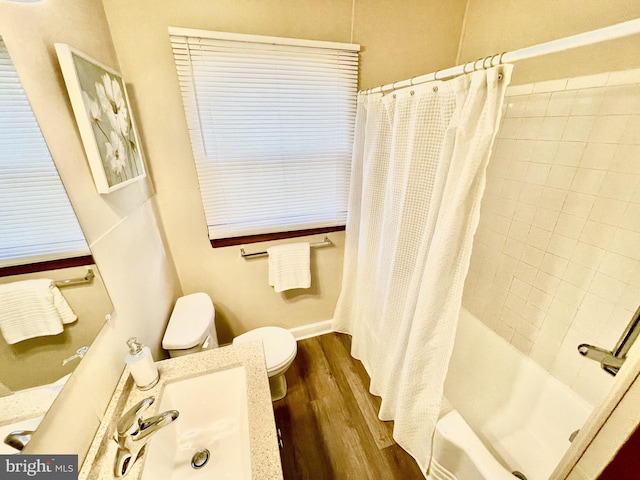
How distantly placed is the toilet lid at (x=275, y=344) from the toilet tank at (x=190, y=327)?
0.19 meters

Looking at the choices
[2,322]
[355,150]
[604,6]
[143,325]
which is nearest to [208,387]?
[143,325]

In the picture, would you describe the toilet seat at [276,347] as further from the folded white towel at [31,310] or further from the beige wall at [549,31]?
the beige wall at [549,31]

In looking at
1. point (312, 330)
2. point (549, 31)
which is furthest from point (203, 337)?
point (549, 31)

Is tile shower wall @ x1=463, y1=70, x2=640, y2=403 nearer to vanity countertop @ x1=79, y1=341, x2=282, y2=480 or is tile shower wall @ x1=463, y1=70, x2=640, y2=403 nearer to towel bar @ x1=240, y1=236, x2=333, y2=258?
towel bar @ x1=240, y1=236, x2=333, y2=258

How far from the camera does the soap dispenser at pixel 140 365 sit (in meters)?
0.83

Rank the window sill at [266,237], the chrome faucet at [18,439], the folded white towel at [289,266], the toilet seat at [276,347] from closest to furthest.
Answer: the chrome faucet at [18,439], the toilet seat at [276,347], the window sill at [266,237], the folded white towel at [289,266]

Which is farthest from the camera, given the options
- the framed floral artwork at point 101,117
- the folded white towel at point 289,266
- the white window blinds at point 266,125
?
the folded white towel at point 289,266

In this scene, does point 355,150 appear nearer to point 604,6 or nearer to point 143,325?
point 604,6

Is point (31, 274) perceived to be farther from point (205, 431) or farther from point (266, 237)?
point (266, 237)

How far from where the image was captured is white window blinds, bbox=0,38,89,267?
0.51 meters

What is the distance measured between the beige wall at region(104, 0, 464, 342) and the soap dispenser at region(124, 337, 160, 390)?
33.7 inches

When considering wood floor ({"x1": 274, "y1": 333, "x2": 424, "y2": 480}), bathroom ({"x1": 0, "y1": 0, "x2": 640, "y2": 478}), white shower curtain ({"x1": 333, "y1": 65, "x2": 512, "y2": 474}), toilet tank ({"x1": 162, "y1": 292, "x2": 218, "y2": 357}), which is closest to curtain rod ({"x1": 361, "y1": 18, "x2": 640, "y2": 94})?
white shower curtain ({"x1": 333, "y1": 65, "x2": 512, "y2": 474})

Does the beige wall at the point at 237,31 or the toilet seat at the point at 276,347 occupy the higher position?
the beige wall at the point at 237,31

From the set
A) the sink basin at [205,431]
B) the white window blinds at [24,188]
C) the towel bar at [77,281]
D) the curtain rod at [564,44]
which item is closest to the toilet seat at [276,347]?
the sink basin at [205,431]
